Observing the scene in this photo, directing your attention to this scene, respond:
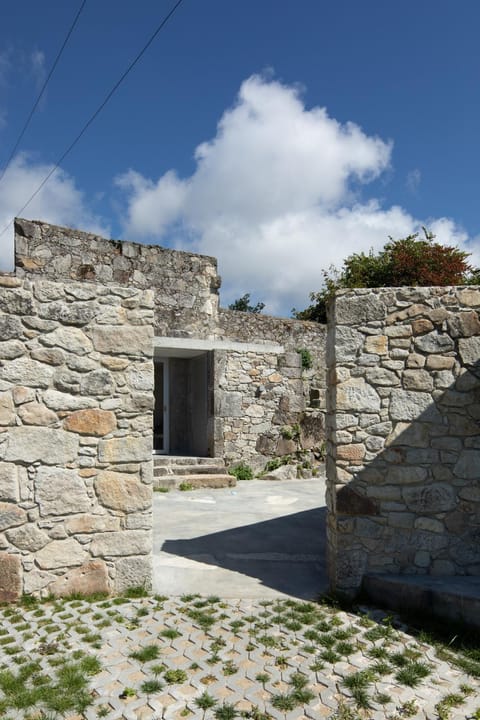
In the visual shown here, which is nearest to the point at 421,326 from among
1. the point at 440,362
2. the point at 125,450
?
the point at 440,362

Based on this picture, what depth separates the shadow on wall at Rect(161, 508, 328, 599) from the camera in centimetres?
431

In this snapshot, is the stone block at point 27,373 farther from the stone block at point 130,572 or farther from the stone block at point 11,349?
the stone block at point 130,572

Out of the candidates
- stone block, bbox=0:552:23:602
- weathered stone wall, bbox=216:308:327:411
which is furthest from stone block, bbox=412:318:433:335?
weathered stone wall, bbox=216:308:327:411

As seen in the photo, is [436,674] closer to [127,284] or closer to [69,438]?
[69,438]

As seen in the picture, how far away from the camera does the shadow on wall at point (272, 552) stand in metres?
4.31

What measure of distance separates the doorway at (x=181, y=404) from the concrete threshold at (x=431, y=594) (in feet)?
19.8

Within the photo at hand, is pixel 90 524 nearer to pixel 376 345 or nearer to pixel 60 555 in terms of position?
pixel 60 555

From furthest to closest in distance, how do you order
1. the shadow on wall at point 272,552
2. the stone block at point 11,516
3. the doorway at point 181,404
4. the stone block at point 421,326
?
the doorway at point 181,404
the shadow on wall at point 272,552
the stone block at point 421,326
the stone block at point 11,516

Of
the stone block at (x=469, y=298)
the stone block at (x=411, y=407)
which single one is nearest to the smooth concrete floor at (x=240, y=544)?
the stone block at (x=411, y=407)

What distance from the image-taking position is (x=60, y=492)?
12.5 feet

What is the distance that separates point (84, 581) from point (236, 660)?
147 centimetres

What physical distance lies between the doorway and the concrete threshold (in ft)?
19.8

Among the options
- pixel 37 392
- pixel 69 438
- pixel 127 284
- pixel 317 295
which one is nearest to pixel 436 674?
pixel 69 438

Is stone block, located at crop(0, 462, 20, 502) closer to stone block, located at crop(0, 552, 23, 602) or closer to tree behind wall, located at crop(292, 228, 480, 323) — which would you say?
stone block, located at crop(0, 552, 23, 602)
